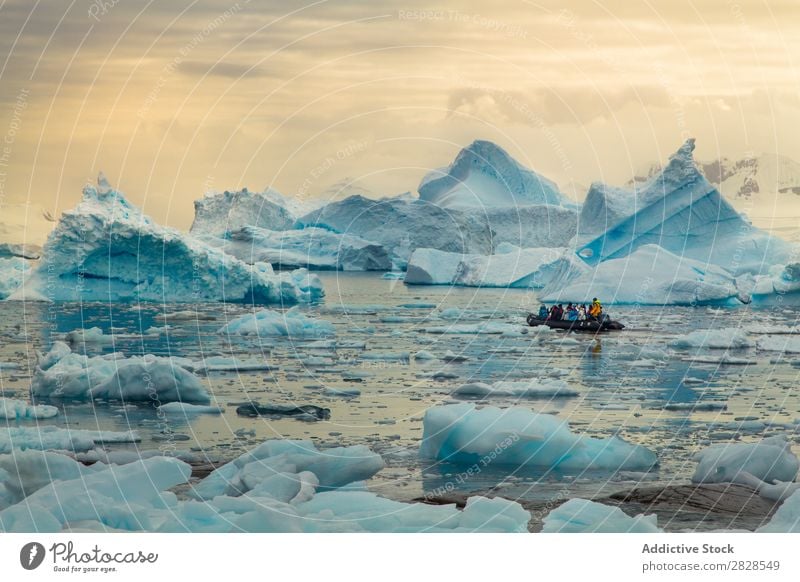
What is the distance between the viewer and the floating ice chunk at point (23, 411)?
47.2 feet

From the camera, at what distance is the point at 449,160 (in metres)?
58.2

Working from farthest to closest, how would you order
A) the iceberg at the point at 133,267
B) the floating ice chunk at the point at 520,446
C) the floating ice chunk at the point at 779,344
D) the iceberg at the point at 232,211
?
1. the iceberg at the point at 232,211
2. the iceberg at the point at 133,267
3. the floating ice chunk at the point at 779,344
4. the floating ice chunk at the point at 520,446

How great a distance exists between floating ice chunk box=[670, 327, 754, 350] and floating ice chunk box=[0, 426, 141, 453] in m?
14.5

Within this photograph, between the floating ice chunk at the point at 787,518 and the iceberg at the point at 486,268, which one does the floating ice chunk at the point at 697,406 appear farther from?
the iceberg at the point at 486,268

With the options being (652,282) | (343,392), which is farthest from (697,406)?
(652,282)

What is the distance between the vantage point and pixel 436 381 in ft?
60.5

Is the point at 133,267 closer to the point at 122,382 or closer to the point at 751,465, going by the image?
the point at 122,382

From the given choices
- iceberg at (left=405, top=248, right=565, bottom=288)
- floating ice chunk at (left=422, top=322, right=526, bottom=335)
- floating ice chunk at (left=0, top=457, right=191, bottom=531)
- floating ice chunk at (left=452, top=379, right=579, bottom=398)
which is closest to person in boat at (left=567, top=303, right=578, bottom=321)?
floating ice chunk at (left=422, top=322, right=526, bottom=335)

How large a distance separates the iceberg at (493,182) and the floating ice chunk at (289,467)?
141 ft

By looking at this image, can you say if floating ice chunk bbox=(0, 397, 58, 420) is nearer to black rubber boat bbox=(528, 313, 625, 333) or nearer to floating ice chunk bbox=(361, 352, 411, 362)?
floating ice chunk bbox=(361, 352, 411, 362)

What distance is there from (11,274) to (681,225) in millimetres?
24393

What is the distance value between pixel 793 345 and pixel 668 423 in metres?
11.4

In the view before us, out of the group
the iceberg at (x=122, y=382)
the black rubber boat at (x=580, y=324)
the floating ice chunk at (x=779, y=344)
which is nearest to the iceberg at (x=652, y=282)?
the black rubber boat at (x=580, y=324)

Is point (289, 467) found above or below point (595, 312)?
below
